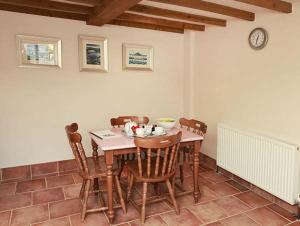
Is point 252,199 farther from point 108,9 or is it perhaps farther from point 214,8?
point 108,9

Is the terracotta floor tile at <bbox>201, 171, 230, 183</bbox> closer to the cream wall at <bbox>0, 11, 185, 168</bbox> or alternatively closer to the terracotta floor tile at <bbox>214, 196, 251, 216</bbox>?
the terracotta floor tile at <bbox>214, 196, 251, 216</bbox>

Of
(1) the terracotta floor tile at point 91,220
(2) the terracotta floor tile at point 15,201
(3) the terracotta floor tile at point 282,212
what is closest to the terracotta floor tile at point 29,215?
(2) the terracotta floor tile at point 15,201

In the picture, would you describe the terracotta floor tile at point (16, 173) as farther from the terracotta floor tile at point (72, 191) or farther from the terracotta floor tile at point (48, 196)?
A: the terracotta floor tile at point (72, 191)

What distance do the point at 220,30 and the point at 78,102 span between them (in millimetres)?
2145

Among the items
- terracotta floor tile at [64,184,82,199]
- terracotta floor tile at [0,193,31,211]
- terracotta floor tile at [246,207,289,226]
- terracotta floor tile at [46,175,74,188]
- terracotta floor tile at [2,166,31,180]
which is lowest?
terracotta floor tile at [246,207,289,226]

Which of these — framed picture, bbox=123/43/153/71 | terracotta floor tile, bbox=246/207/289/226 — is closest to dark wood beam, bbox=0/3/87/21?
framed picture, bbox=123/43/153/71

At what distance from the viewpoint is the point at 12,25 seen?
2.95 m

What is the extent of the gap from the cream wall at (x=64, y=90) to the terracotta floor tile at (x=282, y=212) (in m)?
2.02

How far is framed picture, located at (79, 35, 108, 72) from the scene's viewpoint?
10.8ft

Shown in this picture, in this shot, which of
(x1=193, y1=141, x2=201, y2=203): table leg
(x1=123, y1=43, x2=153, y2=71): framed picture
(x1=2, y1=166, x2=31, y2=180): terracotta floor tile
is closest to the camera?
(x1=193, y1=141, x2=201, y2=203): table leg

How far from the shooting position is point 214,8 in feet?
8.42

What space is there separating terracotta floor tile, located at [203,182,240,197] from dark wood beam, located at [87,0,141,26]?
7.16 feet

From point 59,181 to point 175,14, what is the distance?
2.49m

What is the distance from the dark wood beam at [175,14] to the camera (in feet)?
9.07
